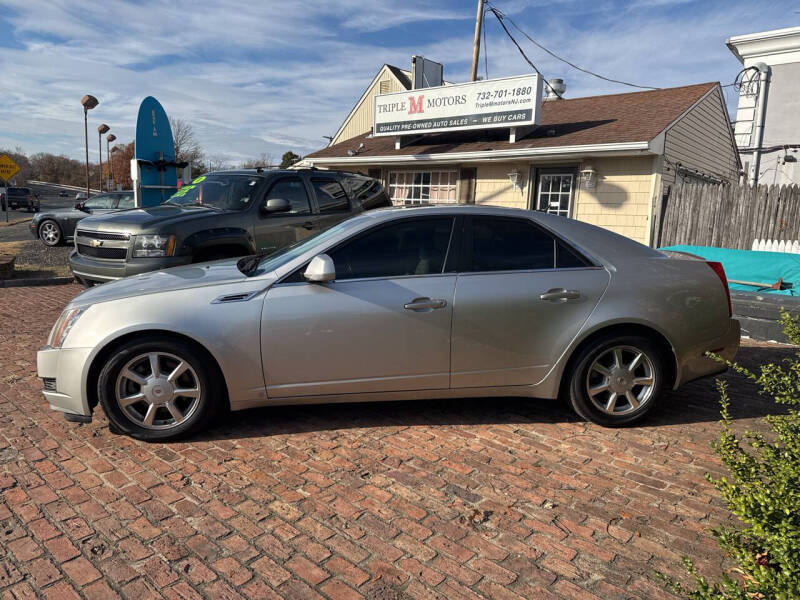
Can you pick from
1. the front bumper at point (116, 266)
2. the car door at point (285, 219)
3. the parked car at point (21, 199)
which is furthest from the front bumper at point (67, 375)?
the parked car at point (21, 199)

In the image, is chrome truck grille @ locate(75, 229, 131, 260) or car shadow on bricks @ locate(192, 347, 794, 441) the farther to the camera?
chrome truck grille @ locate(75, 229, 131, 260)

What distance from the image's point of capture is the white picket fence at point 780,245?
1047cm

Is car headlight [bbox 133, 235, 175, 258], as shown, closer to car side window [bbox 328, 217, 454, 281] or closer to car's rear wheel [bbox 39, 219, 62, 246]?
car side window [bbox 328, 217, 454, 281]

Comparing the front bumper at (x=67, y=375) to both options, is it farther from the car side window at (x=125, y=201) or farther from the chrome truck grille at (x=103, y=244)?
the car side window at (x=125, y=201)

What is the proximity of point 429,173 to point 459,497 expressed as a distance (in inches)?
542

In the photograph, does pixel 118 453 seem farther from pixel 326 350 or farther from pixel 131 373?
pixel 326 350

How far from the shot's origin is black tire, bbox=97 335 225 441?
3641 mm

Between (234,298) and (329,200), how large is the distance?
13.0ft

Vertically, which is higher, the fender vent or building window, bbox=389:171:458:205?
building window, bbox=389:171:458:205

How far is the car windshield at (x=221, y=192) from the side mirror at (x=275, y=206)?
0.22 m

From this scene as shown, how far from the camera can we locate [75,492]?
124 inches

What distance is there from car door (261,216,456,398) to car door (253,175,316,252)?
300cm

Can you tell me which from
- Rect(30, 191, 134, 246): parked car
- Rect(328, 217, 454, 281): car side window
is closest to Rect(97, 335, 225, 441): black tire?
Rect(328, 217, 454, 281): car side window

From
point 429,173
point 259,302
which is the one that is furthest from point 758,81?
point 259,302
